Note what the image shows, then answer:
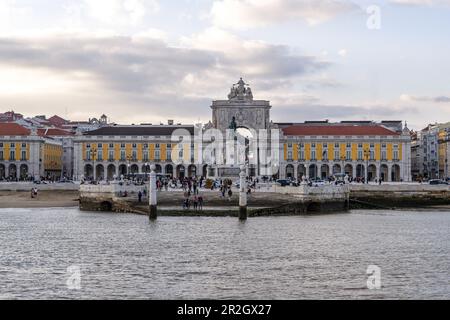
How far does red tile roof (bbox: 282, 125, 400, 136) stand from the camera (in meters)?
114

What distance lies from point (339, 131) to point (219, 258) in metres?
86.0

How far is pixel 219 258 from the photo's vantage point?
3056 centimetres

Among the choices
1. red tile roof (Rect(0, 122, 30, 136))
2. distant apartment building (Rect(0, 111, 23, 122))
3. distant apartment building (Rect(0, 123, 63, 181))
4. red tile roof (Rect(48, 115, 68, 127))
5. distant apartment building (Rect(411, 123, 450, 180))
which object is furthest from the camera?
red tile roof (Rect(48, 115, 68, 127))

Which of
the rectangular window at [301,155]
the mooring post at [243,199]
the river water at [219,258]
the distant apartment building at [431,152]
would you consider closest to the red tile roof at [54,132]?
the rectangular window at [301,155]

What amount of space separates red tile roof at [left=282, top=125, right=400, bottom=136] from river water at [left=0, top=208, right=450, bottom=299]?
221ft

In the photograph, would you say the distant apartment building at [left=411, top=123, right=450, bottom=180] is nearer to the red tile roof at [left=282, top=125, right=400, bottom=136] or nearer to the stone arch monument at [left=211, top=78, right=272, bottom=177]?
the red tile roof at [left=282, top=125, right=400, bottom=136]

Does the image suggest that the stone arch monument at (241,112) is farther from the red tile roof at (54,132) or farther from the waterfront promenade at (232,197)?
the waterfront promenade at (232,197)

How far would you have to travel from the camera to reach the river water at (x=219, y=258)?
959 inches

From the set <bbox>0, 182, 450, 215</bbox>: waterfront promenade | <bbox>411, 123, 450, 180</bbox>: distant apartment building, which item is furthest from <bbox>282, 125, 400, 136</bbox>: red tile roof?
<bbox>0, 182, 450, 215</bbox>: waterfront promenade

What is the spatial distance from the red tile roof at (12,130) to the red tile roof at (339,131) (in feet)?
107

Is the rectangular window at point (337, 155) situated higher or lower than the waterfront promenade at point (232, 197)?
higher

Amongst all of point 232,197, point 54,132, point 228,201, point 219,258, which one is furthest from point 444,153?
point 219,258
